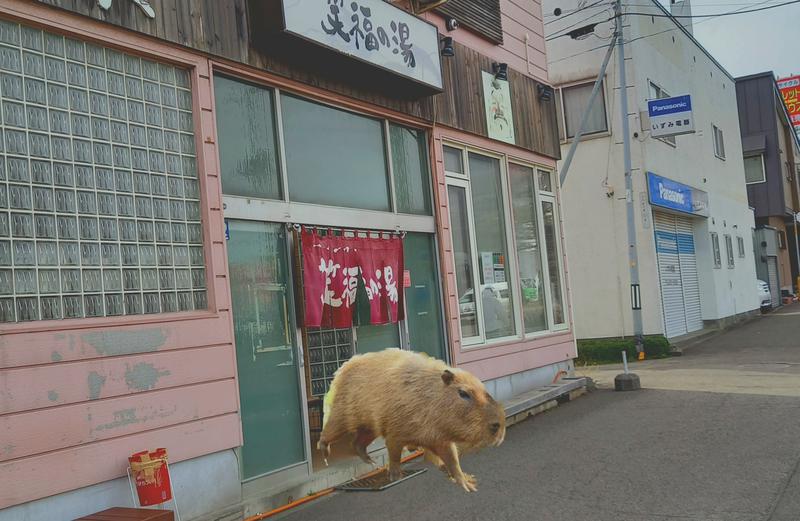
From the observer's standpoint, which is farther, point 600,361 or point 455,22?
point 600,361

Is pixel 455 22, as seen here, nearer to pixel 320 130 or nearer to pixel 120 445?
pixel 320 130

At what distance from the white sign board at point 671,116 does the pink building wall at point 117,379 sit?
16.8 m

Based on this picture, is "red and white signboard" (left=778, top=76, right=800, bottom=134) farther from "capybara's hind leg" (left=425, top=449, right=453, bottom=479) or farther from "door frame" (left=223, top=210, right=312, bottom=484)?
"capybara's hind leg" (left=425, top=449, right=453, bottom=479)

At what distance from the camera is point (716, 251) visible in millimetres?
30141

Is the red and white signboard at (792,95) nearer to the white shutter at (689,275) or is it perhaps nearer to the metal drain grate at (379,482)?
the white shutter at (689,275)

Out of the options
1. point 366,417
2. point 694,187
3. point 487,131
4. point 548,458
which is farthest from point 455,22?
point 694,187

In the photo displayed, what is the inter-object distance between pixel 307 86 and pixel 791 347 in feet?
59.8

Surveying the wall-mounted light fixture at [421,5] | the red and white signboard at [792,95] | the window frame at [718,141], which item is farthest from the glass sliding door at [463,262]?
the red and white signboard at [792,95]

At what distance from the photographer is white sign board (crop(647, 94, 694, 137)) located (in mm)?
21312

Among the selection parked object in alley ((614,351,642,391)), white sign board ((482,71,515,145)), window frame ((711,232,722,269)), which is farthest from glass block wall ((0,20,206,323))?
window frame ((711,232,722,269))

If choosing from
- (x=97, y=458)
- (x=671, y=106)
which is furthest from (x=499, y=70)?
(x=671, y=106)

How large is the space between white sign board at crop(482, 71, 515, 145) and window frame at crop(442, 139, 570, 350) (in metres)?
0.38

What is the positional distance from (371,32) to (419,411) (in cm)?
710

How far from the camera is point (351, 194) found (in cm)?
959
